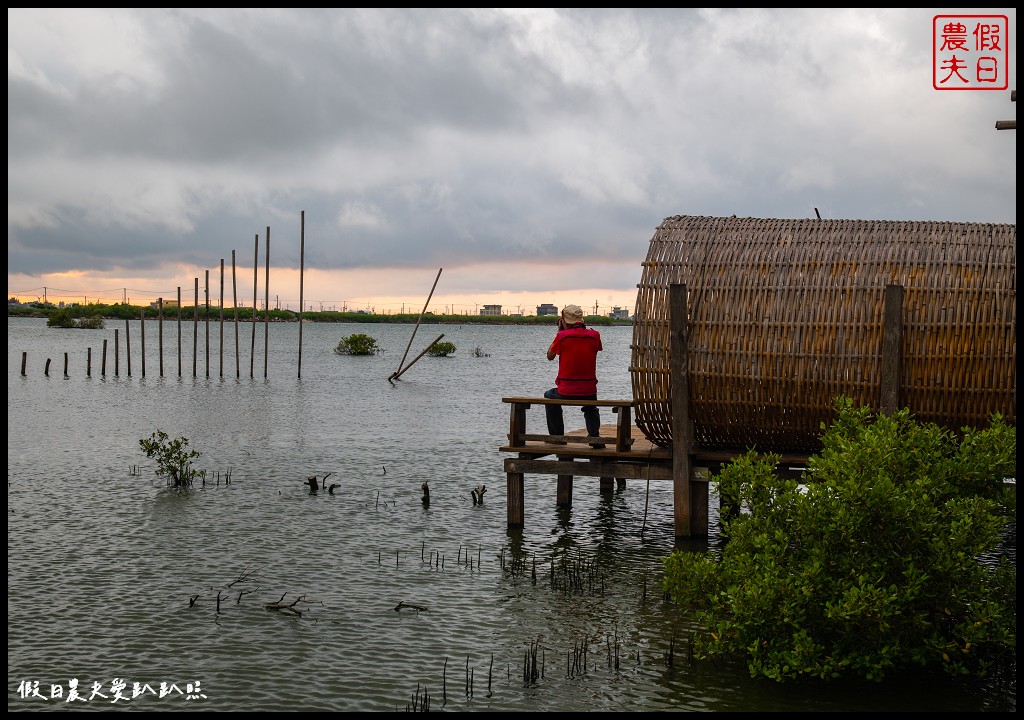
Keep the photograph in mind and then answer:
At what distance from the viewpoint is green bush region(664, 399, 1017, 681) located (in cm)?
700

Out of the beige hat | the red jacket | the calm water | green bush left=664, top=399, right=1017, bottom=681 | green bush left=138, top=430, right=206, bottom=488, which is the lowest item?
the calm water

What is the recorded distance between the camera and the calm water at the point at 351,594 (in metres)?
7.42

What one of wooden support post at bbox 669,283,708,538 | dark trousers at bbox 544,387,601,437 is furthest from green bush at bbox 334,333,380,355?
wooden support post at bbox 669,283,708,538

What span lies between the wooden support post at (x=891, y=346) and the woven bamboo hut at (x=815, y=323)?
0.14m

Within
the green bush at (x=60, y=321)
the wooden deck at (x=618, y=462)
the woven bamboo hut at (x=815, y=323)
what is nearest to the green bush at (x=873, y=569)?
the woven bamboo hut at (x=815, y=323)

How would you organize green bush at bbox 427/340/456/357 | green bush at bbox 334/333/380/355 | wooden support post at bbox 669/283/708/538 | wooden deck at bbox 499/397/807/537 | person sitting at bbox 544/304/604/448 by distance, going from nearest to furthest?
wooden support post at bbox 669/283/708/538
wooden deck at bbox 499/397/807/537
person sitting at bbox 544/304/604/448
green bush at bbox 427/340/456/357
green bush at bbox 334/333/380/355

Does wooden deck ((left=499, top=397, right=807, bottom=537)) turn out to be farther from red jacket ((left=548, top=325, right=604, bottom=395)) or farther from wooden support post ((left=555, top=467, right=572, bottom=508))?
wooden support post ((left=555, top=467, right=572, bottom=508))

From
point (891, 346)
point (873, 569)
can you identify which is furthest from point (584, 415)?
point (873, 569)

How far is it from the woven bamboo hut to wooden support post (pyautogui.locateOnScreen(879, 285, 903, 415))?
14 cm

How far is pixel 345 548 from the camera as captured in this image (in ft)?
39.1

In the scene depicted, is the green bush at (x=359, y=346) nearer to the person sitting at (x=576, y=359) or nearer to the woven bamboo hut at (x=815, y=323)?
the person sitting at (x=576, y=359)

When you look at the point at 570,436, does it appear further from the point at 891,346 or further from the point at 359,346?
the point at 359,346

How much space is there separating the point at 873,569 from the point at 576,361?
6387mm

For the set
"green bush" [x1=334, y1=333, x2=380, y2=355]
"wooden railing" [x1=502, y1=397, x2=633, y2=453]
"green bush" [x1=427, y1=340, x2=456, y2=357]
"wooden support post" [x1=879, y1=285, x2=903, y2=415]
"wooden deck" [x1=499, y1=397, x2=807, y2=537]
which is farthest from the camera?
"green bush" [x1=334, y1=333, x2=380, y2=355]
